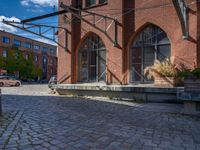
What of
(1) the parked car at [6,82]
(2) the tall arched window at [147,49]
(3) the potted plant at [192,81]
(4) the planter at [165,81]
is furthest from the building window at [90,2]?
(1) the parked car at [6,82]

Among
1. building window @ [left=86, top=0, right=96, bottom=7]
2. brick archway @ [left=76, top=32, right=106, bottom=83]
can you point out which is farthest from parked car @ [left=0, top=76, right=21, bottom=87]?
building window @ [left=86, top=0, right=96, bottom=7]

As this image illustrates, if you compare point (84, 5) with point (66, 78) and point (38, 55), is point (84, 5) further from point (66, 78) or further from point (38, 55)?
point (38, 55)

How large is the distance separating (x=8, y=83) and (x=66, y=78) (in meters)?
19.9

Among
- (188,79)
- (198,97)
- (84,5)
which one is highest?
(84,5)

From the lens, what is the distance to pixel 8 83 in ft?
110

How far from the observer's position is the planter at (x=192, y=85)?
26.3ft

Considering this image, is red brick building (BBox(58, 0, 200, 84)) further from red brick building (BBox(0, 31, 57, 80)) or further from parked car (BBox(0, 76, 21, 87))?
red brick building (BBox(0, 31, 57, 80))

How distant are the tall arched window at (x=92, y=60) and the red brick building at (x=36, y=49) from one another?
4252 centimetres

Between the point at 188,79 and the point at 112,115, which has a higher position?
the point at 188,79

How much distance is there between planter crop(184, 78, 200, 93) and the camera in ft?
26.3

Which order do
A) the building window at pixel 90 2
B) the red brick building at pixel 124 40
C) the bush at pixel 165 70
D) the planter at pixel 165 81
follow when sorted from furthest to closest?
the building window at pixel 90 2 → the red brick building at pixel 124 40 → the bush at pixel 165 70 → the planter at pixel 165 81

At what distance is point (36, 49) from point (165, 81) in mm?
62400

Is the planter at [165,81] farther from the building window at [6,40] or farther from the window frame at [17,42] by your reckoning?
the window frame at [17,42]

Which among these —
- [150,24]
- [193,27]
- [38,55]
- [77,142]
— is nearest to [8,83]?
[150,24]
